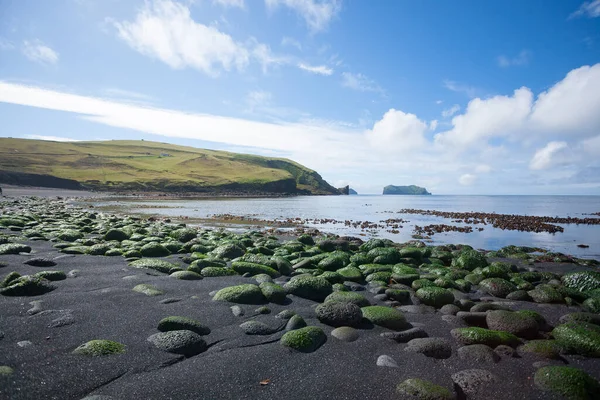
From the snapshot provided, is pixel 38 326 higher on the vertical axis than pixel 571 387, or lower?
lower

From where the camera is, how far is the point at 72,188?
90500mm

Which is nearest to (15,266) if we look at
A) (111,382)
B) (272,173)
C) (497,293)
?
(111,382)

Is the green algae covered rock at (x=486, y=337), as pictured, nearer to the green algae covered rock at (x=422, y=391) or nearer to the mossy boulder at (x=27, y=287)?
the green algae covered rock at (x=422, y=391)

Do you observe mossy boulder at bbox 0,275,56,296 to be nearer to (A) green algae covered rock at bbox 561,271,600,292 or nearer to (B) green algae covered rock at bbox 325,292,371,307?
(B) green algae covered rock at bbox 325,292,371,307

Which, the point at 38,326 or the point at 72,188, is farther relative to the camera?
the point at 72,188

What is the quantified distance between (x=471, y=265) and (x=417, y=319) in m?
6.58

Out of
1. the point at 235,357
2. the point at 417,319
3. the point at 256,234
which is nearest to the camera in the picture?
the point at 235,357

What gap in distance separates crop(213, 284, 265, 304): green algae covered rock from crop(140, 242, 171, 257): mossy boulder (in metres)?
5.11

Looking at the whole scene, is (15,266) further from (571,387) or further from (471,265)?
(471,265)

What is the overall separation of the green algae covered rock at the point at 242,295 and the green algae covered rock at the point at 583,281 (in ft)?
29.3

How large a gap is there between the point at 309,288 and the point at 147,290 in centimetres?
348

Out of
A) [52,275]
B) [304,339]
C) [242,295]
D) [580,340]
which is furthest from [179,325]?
[580,340]

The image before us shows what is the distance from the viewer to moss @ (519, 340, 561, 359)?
4953 mm

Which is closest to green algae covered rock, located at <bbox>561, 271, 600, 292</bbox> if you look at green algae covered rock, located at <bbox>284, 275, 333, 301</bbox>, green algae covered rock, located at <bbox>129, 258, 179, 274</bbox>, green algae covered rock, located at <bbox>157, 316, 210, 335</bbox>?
green algae covered rock, located at <bbox>284, 275, 333, 301</bbox>
